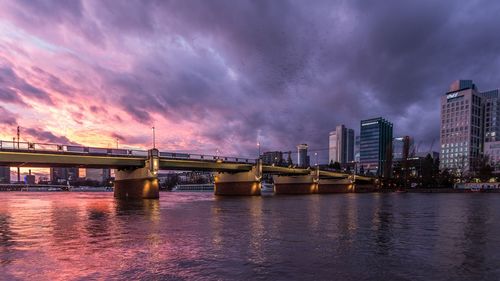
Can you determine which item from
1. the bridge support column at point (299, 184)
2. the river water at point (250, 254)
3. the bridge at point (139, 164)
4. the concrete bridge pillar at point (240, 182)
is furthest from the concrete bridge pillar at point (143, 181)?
the bridge support column at point (299, 184)

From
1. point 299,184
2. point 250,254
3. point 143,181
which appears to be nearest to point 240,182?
point 299,184

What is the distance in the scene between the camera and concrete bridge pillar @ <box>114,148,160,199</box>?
297 ft

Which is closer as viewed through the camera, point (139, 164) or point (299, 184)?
point (139, 164)

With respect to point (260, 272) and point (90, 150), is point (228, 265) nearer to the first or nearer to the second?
point (260, 272)

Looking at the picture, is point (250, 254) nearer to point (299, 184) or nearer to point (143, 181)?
point (143, 181)

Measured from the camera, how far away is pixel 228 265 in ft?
50.0

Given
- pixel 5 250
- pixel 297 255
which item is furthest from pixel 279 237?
pixel 5 250

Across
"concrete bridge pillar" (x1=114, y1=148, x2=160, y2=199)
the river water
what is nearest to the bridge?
"concrete bridge pillar" (x1=114, y1=148, x2=160, y2=199)

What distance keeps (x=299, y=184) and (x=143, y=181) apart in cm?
8987

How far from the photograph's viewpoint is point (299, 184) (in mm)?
166375

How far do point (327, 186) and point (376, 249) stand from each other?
184600 millimetres

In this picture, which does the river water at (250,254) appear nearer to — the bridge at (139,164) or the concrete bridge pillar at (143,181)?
the bridge at (139,164)

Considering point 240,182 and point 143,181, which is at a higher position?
point 143,181

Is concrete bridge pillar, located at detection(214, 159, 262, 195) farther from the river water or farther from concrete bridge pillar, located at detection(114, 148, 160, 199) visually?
the river water
